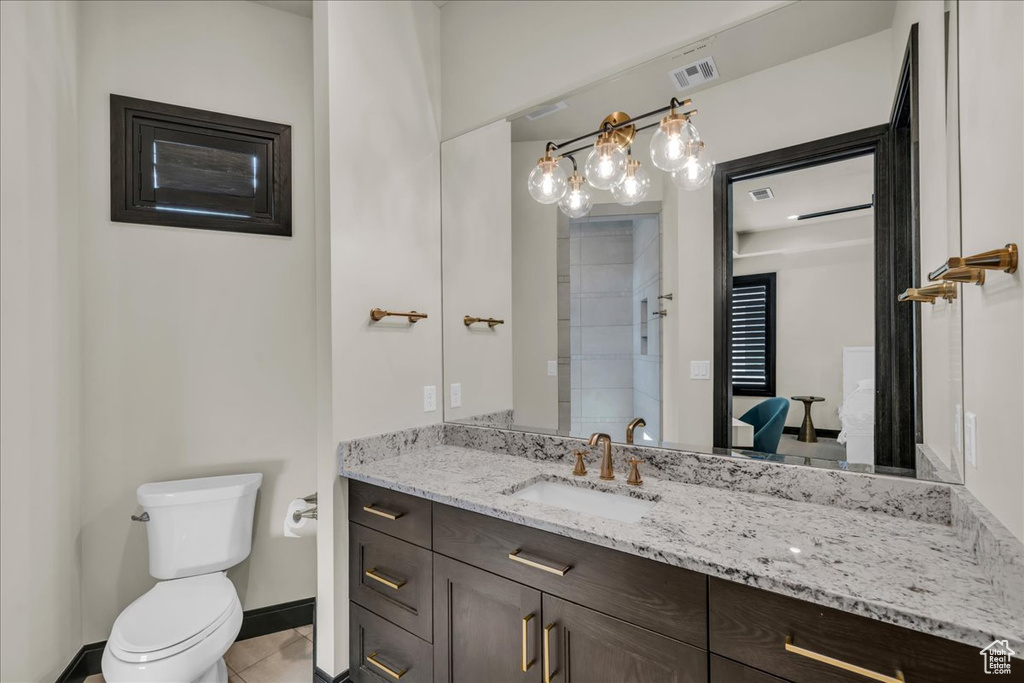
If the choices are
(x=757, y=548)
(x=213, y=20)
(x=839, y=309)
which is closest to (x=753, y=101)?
(x=839, y=309)

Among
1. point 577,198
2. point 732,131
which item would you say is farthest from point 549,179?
point 732,131

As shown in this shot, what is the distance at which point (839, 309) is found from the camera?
1306mm

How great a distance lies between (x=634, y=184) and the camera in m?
1.64

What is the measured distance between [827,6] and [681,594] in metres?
1.65

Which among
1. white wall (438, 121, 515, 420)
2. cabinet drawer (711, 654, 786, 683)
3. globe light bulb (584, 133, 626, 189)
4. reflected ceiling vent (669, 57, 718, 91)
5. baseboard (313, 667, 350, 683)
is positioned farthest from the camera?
white wall (438, 121, 515, 420)

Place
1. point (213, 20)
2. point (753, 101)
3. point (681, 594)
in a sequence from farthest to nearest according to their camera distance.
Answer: point (213, 20), point (753, 101), point (681, 594)

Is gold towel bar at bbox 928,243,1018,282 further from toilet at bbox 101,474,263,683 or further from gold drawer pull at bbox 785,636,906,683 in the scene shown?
toilet at bbox 101,474,263,683

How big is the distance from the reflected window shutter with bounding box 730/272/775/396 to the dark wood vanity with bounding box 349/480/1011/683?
2.32 feet

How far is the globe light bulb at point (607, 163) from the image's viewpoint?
1639 mm

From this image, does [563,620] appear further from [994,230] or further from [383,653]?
[994,230]

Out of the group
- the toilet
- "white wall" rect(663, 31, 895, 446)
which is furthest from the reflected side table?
the toilet

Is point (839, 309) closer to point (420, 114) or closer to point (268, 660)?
point (420, 114)

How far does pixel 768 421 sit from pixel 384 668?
1.56 metres

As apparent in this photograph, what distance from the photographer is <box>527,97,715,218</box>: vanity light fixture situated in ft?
4.88
